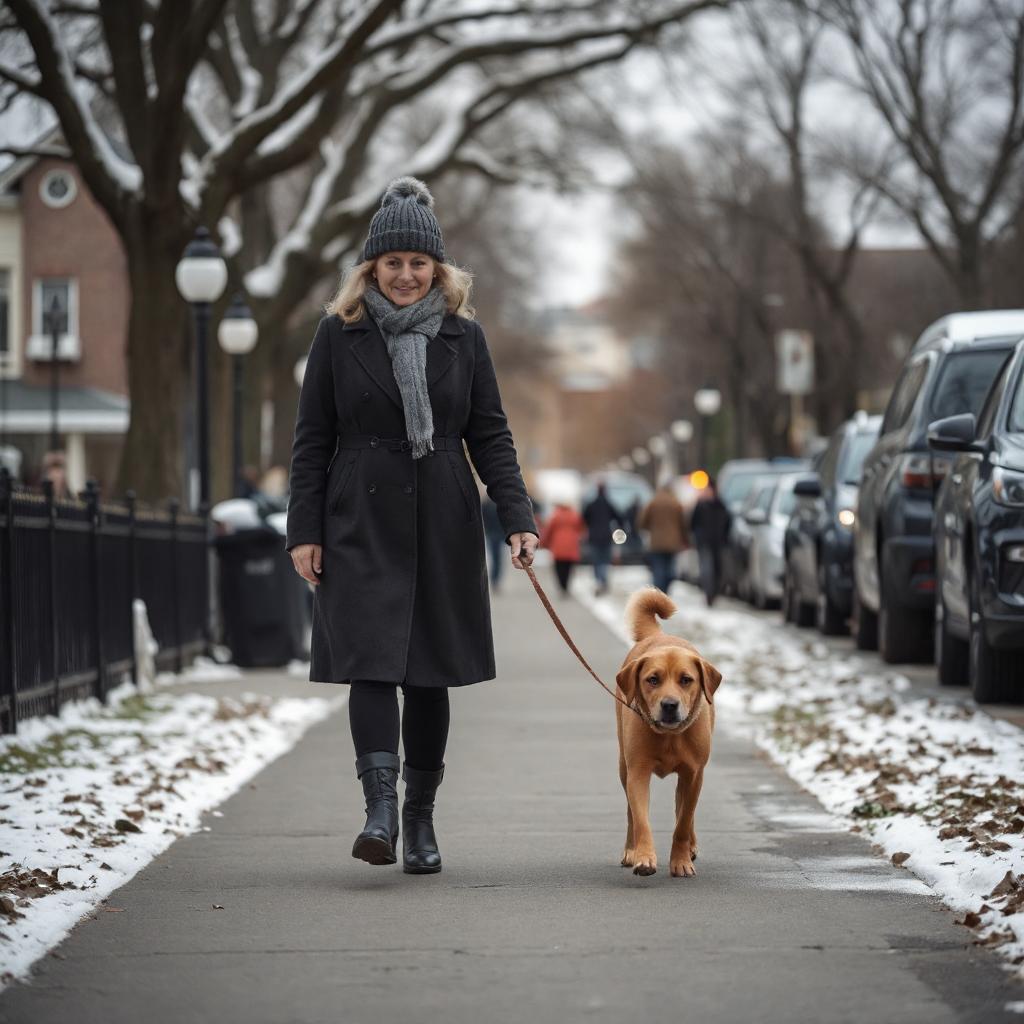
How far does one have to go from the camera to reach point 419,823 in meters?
7.35

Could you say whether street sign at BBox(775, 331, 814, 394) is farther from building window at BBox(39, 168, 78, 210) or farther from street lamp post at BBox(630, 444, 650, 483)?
street lamp post at BBox(630, 444, 650, 483)

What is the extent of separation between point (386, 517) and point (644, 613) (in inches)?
41.5

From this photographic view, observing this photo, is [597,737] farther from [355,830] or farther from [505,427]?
[505,427]

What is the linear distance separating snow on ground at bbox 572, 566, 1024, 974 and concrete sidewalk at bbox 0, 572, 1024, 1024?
0.14 metres

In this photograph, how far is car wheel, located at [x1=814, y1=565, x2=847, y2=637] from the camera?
20281mm

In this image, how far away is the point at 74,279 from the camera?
49.0 m

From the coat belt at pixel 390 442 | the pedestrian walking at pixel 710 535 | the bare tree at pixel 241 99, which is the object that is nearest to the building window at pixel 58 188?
the bare tree at pixel 241 99

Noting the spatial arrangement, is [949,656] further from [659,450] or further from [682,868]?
[659,450]

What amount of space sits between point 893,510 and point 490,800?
6187mm

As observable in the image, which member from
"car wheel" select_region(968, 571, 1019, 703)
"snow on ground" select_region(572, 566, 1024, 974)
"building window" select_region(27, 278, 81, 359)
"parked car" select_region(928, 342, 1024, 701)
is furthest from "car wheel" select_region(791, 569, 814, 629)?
"building window" select_region(27, 278, 81, 359)

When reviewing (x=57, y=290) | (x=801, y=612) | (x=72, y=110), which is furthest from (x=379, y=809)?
(x=57, y=290)

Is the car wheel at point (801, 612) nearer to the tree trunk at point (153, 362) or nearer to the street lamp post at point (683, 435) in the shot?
the tree trunk at point (153, 362)

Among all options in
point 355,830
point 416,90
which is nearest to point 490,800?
point 355,830

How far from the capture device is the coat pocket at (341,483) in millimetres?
7164
